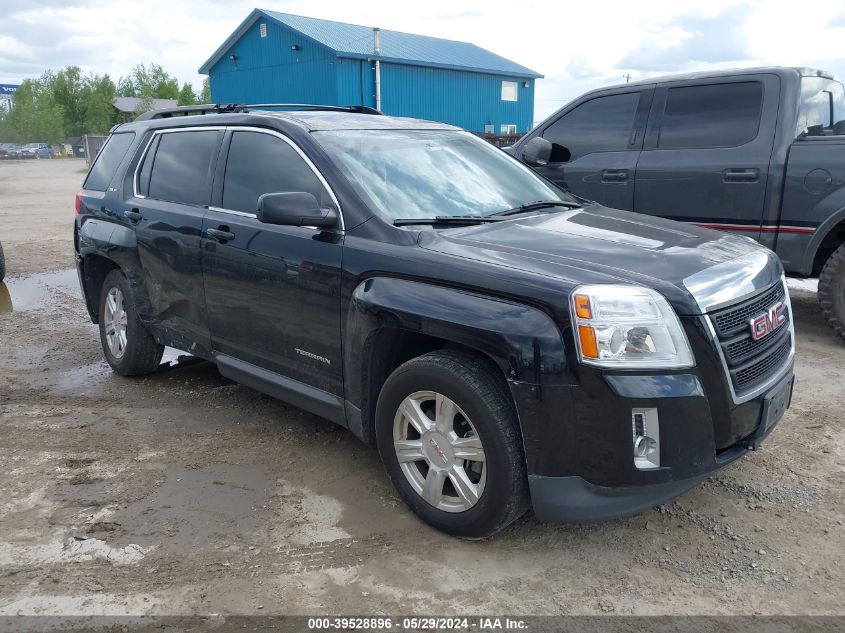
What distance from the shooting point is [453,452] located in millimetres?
3127

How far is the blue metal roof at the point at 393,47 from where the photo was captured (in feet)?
95.3

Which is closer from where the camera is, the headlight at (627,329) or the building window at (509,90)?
the headlight at (627,329)

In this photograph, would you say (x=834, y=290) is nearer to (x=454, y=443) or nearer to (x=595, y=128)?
(x=595, y=128)

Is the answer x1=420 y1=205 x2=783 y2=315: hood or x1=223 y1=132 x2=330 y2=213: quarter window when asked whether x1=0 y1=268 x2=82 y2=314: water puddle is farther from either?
x1=420 y1=205 x2=783 y2=315: hood

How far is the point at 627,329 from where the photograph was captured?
2744 millimetres

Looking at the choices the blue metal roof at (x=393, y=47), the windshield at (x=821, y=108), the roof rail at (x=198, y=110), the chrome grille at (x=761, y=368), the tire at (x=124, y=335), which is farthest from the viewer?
the blue metal roof at (x=393, y=47)

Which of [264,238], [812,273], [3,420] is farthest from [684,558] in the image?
[3,420]

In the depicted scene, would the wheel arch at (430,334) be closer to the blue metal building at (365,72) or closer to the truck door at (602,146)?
the truck door at (602,146)

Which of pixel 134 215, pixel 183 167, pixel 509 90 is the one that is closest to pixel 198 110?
pixel 183 167

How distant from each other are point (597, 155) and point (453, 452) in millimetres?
4322

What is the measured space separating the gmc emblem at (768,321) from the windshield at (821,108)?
3066mm

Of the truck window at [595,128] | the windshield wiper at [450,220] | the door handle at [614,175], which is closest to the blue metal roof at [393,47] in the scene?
the truck window at [595,128]

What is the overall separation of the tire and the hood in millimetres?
2697

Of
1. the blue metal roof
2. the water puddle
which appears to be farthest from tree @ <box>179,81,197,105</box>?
the water puddle
